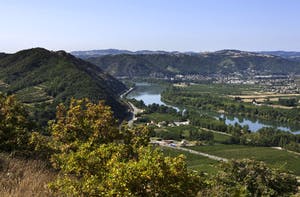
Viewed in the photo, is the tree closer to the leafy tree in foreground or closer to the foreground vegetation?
the foreground vegetation

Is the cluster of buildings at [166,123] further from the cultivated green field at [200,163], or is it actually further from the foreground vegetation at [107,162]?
the foreground vegetation at [107,162]

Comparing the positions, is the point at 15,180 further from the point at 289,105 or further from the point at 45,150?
the point at 289,105

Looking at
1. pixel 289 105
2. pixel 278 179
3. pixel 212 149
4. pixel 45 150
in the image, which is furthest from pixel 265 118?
pixel 45 150

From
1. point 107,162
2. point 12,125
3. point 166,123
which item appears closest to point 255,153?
point 166,123

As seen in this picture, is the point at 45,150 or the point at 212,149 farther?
the point at 212,149

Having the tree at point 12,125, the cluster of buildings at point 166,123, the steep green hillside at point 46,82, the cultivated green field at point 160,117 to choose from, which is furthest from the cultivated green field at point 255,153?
the tree at point 12,125

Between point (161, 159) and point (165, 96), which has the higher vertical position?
point (161, 159)

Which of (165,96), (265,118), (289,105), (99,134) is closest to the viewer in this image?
(99,134)
